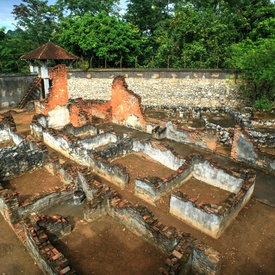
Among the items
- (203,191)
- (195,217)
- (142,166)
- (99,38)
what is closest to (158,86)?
(99,38)

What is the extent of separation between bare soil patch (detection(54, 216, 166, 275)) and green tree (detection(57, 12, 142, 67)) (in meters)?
21.4

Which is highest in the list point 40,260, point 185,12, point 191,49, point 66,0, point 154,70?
point 66,0

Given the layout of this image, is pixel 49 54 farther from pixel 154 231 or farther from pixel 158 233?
pixel 158 233

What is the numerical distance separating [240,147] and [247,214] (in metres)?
4.92

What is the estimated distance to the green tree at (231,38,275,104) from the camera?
20578mm

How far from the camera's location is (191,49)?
27.0 metres

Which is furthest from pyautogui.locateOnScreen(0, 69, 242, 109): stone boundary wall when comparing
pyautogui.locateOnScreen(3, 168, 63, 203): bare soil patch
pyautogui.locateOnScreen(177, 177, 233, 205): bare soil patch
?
pyautogui.locateOnScreen(3, 168, 63, 203): bare soil patch

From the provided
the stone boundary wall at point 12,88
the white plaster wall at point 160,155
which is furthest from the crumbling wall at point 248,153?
the stone boundary wall at point 12,88

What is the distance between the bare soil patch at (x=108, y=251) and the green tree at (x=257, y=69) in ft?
54.7

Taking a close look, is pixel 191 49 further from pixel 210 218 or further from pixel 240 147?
pixel 210 218

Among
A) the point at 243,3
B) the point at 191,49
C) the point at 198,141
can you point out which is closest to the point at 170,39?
the point at 191,49

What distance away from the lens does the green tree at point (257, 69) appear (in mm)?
20578

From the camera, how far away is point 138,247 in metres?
9.04

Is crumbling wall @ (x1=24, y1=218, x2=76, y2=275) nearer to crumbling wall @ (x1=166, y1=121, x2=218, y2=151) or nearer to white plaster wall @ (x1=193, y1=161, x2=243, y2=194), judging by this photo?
white plaster wall @ (x1=193, y1=161, x2=243, y2=194)
